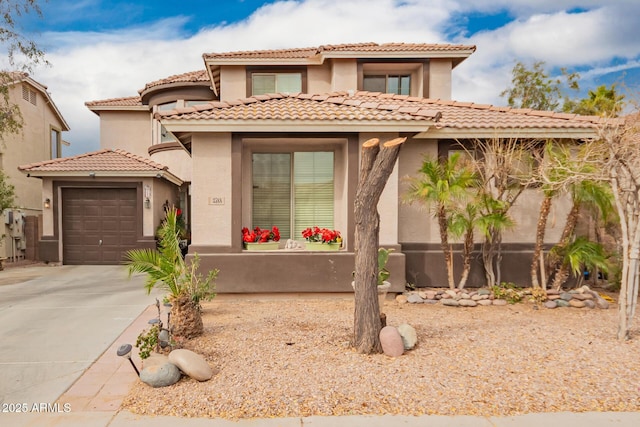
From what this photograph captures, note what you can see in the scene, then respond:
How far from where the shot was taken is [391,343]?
518 centimetres

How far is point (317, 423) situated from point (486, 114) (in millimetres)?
8867

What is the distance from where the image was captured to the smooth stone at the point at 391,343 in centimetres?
516

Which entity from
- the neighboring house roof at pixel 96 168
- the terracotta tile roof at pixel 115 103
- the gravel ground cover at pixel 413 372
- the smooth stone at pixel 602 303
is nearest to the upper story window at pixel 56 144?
the terracotta tile roof at pixel 115 103

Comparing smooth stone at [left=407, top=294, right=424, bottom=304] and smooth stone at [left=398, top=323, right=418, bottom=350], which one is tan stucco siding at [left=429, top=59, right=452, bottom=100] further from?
smooth stone at [left=398, top=323, right=418, bottom=350]

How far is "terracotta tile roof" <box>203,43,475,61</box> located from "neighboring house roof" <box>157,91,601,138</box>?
4301mm

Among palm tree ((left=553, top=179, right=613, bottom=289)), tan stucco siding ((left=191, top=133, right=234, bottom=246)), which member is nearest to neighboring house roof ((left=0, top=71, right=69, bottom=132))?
tan stucco siding ((left=191, top=133, right=234, bottom=246))

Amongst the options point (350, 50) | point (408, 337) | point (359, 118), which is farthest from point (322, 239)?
point (350, 50)

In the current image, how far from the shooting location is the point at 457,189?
26.7 feet

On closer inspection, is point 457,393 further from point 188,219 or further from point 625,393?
point 188,219

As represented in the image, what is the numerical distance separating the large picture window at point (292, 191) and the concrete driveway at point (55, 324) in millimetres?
3318

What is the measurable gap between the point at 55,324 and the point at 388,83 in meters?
12.2

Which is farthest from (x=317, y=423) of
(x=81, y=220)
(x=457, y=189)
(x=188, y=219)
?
(x=188, y=219)

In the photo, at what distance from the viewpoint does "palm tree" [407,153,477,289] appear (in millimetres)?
8156

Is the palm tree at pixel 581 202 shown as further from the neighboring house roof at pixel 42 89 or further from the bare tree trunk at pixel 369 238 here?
the neighboring house roof at pixel 42 89
